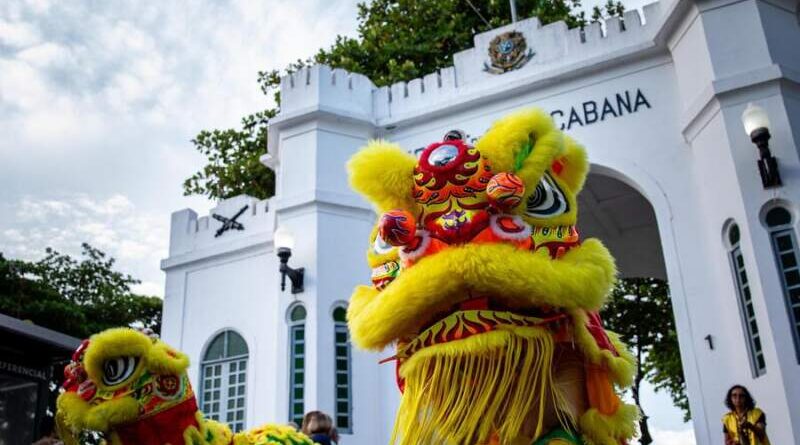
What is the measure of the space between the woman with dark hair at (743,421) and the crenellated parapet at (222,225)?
6089 millimetres

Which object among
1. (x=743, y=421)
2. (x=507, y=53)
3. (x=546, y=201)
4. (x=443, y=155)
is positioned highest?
(x=507, y=53)

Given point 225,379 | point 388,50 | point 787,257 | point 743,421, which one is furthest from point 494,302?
point 388,50

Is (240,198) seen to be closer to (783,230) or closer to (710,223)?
(710,223)

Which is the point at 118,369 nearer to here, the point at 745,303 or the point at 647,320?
the point at 745,303

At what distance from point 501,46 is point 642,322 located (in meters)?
8.83

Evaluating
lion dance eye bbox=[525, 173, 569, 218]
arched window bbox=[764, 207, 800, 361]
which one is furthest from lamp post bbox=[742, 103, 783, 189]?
lion dance eye bbox=[525, 173, 569, 218]

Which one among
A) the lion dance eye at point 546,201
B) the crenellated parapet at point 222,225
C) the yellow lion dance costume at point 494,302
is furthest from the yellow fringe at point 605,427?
the crenellated parapet at point 222,225

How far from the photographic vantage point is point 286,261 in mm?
8852

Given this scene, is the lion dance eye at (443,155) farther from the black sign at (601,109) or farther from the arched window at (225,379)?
the arched window at (225,379)

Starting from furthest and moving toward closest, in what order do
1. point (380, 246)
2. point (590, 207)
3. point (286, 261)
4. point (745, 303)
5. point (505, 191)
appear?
1. point (590, 207)
2. point (286, 261)
3. point (745, 303)
4. point (380, 246)
5. point (505, 191)

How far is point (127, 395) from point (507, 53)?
290 inches

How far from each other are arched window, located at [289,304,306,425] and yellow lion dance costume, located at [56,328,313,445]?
549 cm

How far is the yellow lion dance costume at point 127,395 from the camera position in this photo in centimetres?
313

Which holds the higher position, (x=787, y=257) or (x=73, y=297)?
(x=73, y=297)
